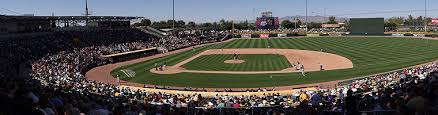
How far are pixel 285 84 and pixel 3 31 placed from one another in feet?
126

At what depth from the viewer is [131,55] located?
186 feet

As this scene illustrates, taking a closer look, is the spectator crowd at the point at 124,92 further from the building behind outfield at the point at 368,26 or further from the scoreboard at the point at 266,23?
the building behind outfield at the point at 368,26

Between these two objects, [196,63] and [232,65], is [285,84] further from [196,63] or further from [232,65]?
[196,63]

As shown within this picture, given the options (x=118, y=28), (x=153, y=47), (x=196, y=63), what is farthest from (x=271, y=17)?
(x=196, y=63)

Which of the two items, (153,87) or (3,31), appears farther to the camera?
(3,31)

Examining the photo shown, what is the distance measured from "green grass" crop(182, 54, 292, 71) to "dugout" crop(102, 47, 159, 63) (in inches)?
341

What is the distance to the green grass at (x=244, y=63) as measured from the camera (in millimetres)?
43656

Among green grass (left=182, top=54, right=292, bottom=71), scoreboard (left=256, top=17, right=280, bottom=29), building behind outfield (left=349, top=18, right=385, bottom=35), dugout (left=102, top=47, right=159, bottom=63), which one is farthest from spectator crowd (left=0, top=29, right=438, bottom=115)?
building behind outfield (left=349, top=18, right=385, bottom=35)

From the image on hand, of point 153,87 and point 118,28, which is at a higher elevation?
point 118,28

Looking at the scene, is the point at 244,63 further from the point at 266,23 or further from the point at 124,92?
the point at 266,23

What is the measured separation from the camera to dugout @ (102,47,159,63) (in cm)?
5269

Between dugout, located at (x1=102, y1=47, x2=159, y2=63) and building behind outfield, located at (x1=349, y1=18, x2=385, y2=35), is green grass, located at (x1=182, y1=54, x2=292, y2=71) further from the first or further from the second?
building behind outfield, located at (x1=349, y1=18, x2=385, y2=35)

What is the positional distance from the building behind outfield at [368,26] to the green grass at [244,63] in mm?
42375

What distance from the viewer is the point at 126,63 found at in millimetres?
51094
